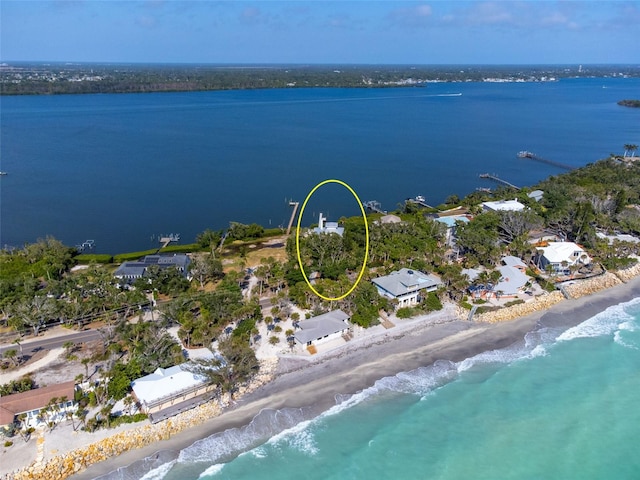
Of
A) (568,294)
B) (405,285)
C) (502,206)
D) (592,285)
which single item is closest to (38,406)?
(405,285)

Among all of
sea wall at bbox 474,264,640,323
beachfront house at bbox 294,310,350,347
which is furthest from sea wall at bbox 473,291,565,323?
beachfront house at bbox 294,310,350,347

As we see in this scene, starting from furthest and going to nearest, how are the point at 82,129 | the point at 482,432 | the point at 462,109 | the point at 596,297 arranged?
the point at 462,109
the point at 82,129
the point at 596,297
the point at 482,432

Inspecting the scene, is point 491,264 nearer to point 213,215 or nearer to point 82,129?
point 213,215

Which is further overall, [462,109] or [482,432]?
[462,109]

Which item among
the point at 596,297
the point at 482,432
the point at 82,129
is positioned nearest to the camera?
the point at 482,432

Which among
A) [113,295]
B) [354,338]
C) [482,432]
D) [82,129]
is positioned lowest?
[482,432]

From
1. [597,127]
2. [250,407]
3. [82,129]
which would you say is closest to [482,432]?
[250,407]

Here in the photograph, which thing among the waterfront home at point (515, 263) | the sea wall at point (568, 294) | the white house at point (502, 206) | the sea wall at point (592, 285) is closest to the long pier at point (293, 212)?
the waterfront home at point (515, 263)

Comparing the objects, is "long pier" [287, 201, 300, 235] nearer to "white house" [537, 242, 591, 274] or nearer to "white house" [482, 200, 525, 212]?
"white house" [482, 200, 525, 212]
